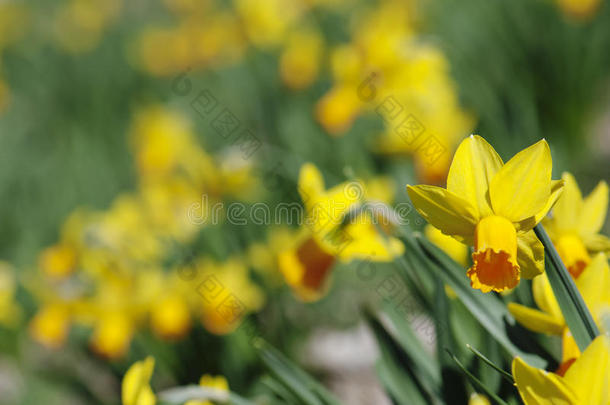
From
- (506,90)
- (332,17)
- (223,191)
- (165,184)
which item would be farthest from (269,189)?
(332,17)

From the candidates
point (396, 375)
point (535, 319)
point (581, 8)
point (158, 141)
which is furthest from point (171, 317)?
point (581, 8)

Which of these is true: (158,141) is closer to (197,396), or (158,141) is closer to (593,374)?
(197,396)

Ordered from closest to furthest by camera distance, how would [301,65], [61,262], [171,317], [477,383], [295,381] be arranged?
[477,383] → [295,381] → [171,317] → [61,262] → [301,65]

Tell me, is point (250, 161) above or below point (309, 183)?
above

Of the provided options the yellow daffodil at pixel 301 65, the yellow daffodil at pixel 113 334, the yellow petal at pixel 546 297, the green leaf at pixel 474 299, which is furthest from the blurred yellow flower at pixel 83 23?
the yellow petal at pixel 546 297

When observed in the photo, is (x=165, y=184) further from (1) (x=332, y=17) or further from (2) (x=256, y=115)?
(1) (x=332, y=17)

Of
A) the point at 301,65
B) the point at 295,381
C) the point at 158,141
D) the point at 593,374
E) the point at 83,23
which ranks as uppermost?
the point at 83,23
